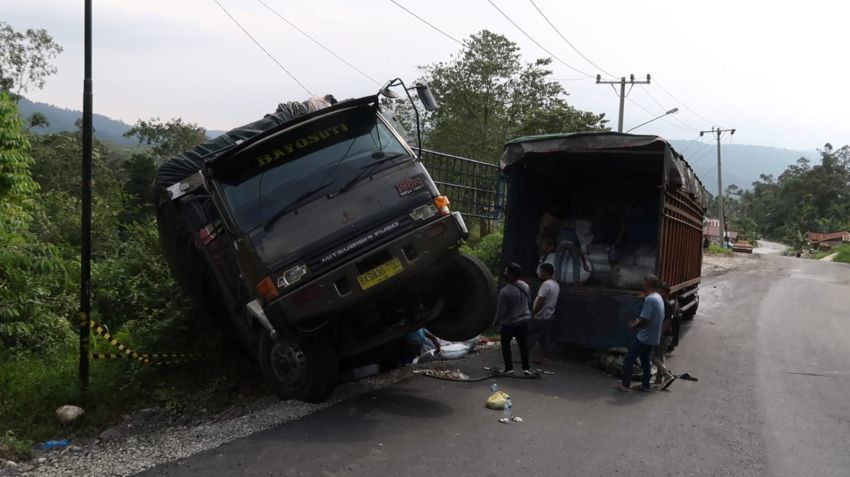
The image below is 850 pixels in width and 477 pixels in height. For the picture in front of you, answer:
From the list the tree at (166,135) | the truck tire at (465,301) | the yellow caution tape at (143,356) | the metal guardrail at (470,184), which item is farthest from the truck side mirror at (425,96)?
the tree at (166,135)

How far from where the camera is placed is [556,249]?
9.32 m

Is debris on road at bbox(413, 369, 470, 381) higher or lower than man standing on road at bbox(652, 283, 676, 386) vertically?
lower

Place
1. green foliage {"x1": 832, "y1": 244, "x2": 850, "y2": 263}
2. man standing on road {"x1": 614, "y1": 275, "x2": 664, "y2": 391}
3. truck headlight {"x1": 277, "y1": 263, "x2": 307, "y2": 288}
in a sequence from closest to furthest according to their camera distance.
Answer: truck headlight {"x1": 277, "y1": 263, "x2": 307, "y2": 288} < man standing on road {"x1": 614, "y1": 275, "x2": 664, "y2": 391} < green foliage {"x1": 832, "y1": 244, "x2": 850, "y2": 263}

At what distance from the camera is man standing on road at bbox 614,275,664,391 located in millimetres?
7020

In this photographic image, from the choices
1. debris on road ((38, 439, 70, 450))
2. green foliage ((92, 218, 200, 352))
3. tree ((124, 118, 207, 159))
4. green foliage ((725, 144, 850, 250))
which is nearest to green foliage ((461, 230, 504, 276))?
green foliage ((92, 218, 200, 352))

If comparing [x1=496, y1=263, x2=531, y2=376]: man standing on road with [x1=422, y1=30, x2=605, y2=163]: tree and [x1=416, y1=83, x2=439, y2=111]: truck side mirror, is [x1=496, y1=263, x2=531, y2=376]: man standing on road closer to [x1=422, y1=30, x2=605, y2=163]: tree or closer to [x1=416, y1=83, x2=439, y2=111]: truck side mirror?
[x1=416, y1=83, x2=439, y2=111]: truck side mirror

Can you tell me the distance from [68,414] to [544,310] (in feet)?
17.2

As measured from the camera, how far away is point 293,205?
573 cm

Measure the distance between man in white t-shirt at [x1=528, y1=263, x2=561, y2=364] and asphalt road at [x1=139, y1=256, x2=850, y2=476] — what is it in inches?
16.3

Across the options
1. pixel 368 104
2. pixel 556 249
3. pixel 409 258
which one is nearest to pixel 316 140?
pixel 368 104

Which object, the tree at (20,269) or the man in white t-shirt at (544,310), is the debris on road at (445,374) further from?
the tree at (20,269)

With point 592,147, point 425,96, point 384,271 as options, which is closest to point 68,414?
point 384,271

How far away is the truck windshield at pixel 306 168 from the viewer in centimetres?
577

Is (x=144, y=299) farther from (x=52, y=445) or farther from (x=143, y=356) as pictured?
(x=52, y=445)
